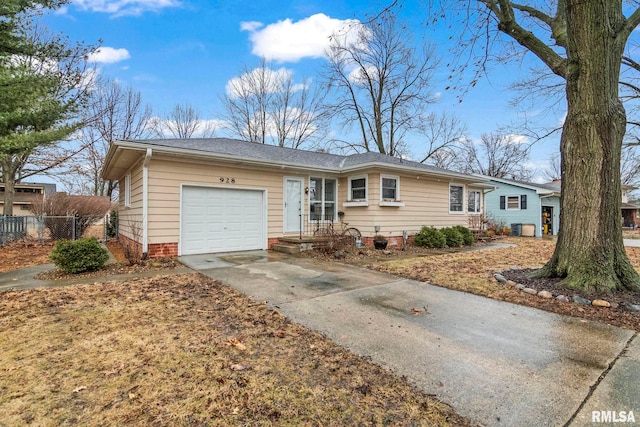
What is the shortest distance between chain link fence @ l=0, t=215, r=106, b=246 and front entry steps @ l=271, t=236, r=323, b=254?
8.53 m

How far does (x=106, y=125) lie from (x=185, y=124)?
5219mm

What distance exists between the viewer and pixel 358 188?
35.9 ft

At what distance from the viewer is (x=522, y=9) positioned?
6305mm

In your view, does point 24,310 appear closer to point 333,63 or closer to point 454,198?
point 454,198

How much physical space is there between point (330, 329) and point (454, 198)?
12017mm

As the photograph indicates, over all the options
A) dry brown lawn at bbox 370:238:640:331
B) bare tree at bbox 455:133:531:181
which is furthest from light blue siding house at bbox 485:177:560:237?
bare tree at bbox 455:133:531:181

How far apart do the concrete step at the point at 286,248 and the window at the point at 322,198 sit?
67.7 inches

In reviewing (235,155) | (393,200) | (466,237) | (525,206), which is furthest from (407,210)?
(525,206)

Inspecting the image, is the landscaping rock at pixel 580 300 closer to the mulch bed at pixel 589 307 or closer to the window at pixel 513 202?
the mulch bed at pixel 589 307

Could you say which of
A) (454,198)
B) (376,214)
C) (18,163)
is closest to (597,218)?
(376,214)

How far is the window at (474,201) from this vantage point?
15172 millimetres

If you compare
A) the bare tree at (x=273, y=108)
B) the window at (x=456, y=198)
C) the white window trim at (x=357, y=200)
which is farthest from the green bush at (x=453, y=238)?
the bare tree at (x=273, y=108)

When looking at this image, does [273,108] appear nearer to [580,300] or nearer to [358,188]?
[358,188]

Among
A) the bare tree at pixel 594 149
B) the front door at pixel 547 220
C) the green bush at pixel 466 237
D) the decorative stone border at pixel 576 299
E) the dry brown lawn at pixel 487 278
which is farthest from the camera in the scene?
the front door at pixel 547 220
